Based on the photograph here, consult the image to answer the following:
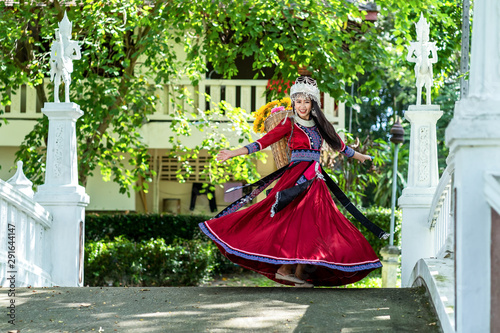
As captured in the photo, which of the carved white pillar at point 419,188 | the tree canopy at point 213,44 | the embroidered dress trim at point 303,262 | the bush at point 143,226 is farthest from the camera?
the bush at point 143,226

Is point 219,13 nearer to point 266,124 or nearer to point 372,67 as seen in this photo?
point 372,67

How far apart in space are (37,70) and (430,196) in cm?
712

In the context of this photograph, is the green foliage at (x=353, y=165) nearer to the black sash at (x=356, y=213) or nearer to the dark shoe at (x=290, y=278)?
the black sash at (x=356, y=213)

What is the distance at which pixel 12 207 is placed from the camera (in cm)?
711

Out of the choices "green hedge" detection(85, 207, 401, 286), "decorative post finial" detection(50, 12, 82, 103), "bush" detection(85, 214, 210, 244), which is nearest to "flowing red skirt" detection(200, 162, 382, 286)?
"decorative post finial" detection(50, 12, 82, 103)

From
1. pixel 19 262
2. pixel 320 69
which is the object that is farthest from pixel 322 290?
pixel 320 69

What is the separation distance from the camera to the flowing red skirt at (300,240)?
18.7ft

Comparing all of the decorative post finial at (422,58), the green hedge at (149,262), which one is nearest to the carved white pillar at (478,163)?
the decorative post finial at (422,58)

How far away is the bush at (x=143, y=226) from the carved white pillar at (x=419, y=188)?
7.79m

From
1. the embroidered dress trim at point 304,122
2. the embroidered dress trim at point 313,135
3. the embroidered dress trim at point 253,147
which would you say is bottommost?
the embroidered dress trim at point 253,147

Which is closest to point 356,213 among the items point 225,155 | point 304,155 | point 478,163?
point 304,155

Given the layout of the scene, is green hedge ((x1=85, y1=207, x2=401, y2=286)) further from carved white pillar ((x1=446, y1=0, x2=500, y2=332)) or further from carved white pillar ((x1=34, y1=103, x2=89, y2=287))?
carved white pillar ((x1=446, y1=0, x2=500, y2=332))

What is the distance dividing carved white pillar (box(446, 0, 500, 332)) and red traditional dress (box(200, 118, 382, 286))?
87.2 inches

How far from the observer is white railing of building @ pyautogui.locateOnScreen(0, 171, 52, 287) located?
6.98 m
